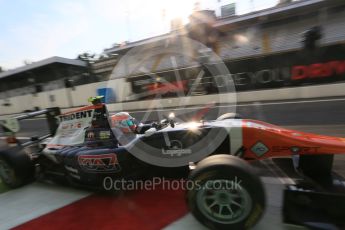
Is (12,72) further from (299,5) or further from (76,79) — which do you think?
(299,5)

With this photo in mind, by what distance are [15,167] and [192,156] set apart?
8.56ft

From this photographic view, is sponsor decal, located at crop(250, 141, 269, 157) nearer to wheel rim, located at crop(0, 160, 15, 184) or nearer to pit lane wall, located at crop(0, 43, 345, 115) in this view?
wheel rim, located at crop(0, 160, 15, 184)

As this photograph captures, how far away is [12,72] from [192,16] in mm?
18494

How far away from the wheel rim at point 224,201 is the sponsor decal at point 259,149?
2.45 ft

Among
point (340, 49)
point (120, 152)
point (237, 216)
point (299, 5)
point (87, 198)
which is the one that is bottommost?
point (87, 198)

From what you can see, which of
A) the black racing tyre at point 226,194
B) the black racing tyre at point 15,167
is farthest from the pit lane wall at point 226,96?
the black racing tyre at point 226,194

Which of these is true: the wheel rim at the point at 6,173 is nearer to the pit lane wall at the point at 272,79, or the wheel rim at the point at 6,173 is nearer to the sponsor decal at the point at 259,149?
the sponsor decal at the point at 259,149

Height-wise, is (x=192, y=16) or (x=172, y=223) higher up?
(x=192, y=16)

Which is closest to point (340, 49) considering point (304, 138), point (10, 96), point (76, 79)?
point (304, 138)

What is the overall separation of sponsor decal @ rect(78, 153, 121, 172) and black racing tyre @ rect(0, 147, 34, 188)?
119cm

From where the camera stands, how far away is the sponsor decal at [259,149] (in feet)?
9.55

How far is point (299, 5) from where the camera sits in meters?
16.5

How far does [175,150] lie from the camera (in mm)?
3145

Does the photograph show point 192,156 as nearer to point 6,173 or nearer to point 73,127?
point 73,127
